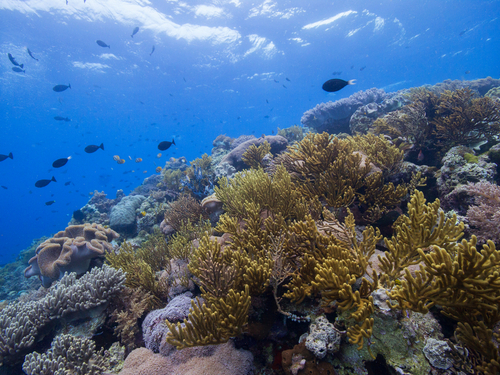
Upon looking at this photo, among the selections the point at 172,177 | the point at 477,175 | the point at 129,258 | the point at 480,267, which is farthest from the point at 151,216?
the point at 477,175

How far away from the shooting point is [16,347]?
10.9 ft

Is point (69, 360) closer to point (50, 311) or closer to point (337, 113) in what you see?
point (50, 311)

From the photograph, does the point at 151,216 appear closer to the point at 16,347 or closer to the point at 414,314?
the point at 16,347

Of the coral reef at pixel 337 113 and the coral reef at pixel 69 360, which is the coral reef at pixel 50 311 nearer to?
the coral reef at pixel 69 360

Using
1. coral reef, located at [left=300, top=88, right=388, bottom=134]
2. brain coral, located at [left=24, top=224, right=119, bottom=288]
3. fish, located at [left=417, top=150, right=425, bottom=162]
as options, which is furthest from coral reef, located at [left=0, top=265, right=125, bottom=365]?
coral reef, located at [left=300, top=88, right=388, bottom=134]

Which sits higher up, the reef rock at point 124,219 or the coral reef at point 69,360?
the reef rock at point 124,219

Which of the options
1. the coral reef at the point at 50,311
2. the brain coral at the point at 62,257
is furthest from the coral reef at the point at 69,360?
the brain coral at the point at 62,257

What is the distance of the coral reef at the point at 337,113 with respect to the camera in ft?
41.6

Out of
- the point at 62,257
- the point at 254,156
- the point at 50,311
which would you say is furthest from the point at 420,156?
the point at 62,257

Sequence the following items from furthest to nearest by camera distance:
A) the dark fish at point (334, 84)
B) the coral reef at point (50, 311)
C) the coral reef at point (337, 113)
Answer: the coral reef at point (337, 113), the dark fish at point (334, 84), the coral reef at point (50, 311)

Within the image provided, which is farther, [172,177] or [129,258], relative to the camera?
[172,177]

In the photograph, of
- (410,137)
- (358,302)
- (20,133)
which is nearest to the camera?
(358,302)

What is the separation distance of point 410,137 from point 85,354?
9258 millimetres

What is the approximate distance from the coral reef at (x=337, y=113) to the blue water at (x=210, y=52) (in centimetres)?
1483
